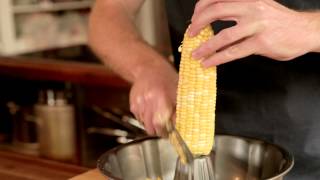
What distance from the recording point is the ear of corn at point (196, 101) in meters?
0.74

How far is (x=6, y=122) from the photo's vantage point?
8.52 feet

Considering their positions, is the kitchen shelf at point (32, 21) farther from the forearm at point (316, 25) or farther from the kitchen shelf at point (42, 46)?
the forearm at point (316, 25)

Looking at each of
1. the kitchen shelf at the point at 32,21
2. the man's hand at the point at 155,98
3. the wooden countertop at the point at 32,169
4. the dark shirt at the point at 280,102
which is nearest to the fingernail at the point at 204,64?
the man's hand at the point at 155,98

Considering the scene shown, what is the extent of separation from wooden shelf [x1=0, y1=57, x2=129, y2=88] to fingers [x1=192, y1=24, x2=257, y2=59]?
4.60ft

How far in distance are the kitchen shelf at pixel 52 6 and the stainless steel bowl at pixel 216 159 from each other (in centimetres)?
192

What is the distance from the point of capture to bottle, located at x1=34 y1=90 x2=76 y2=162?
2271 millimetres

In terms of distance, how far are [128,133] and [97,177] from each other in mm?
1301

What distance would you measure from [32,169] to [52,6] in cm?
96

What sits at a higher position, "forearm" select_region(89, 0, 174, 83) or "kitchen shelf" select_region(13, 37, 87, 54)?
"forearm" select_region(89, 0, 174, 83)

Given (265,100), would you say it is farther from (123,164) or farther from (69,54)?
(69,54)

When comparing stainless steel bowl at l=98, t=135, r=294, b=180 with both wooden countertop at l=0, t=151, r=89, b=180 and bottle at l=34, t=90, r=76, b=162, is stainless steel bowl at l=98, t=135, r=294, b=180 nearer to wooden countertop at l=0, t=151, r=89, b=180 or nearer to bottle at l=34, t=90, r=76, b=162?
wooden countertop at l=0, t=151, r=89, b=180

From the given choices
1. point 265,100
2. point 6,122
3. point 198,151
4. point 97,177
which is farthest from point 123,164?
point 6,122

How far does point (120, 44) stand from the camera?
1.06 metres

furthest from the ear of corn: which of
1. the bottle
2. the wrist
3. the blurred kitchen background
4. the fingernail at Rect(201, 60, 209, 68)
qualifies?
the bottle
